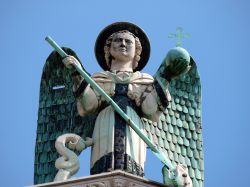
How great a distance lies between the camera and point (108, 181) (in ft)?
83.3

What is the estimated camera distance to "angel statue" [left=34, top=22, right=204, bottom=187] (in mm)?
26672

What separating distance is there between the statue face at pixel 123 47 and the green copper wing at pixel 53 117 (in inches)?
24.1

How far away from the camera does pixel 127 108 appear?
1065 inches

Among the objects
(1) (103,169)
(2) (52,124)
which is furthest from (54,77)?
(1) (103,169)

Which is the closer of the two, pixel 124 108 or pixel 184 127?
pixel 124 108

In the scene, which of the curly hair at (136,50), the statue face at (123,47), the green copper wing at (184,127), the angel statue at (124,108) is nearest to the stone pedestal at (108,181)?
the angel statue at (124,108)

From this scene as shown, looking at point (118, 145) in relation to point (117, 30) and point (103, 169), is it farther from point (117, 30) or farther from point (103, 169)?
point (117, 30)

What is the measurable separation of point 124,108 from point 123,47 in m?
1.11

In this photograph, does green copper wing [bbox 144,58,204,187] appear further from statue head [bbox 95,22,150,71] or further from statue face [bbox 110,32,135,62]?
statue face [bbox 110,32,135,62]

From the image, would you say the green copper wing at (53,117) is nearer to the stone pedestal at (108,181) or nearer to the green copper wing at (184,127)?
the green copper wing at (184,127)

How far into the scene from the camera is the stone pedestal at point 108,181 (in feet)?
83.3

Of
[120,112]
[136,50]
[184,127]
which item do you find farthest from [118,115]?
[184,127]

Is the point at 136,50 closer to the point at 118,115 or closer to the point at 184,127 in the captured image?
the point at 184,127

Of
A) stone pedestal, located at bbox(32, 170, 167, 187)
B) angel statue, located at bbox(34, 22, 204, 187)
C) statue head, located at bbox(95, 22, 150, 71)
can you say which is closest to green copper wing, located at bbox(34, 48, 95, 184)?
angel statue, located at bbox(34, 22, 204, 187)
